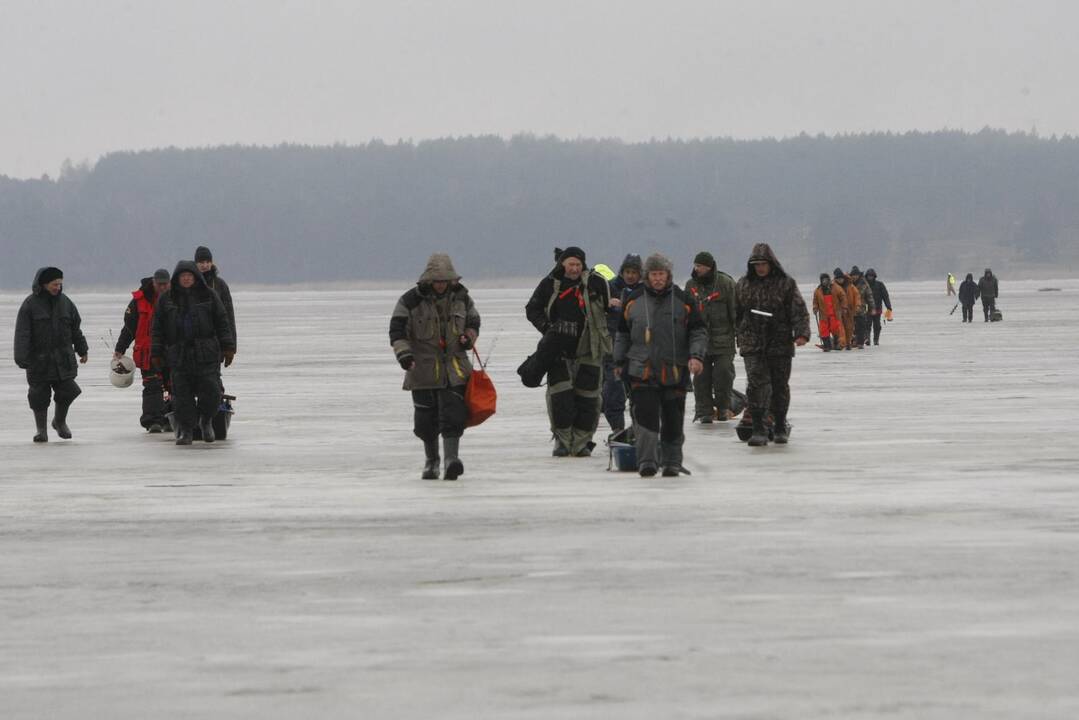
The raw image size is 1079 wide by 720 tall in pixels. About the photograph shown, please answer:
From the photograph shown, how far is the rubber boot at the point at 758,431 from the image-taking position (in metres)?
15.8

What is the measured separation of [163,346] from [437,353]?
411 cm

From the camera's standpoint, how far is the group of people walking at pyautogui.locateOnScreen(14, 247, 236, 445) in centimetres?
1678

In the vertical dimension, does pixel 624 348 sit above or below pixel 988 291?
above

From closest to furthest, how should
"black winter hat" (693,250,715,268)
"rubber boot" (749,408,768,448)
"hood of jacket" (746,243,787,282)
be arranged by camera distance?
1. "rubber boot" (749,408,768,448)
2. "hood of jacket" (746,243,787,282)
3. "black winter hat" (693,250,715,268)

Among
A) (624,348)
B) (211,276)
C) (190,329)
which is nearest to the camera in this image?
(624,348)

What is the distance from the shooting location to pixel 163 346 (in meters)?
16.9

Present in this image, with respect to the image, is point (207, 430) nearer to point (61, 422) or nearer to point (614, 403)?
point (61, 422)

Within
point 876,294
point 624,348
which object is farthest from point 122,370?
point 876,294

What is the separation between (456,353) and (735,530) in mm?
3649

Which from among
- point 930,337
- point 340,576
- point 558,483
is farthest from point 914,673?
point 930,337

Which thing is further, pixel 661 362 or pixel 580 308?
pixel 580 308

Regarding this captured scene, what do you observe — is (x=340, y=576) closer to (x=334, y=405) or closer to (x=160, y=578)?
(x=160, y=578)

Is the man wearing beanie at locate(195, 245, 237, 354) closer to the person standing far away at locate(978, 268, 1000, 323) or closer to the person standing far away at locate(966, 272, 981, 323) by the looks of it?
the person standing far away at locate(978, 268, 1000, 323)

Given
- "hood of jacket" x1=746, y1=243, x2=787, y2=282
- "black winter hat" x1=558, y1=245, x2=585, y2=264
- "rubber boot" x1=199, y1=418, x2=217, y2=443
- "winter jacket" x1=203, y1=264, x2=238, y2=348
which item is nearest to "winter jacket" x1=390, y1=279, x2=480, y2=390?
"black winter hat" x1=558, y1=245, x2=585, y2=264
